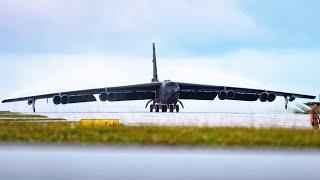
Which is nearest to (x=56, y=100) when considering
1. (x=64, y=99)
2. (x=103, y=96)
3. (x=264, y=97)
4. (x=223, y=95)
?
(x=64, y=99)

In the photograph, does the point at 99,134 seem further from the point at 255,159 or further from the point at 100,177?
the point at 100,177

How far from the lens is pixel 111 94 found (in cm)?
5950

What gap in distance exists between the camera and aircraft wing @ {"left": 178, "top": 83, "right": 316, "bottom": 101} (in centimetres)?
6151

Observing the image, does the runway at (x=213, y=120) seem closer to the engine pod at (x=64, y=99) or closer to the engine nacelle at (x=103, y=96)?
the engine pod at (x=64, y=99)

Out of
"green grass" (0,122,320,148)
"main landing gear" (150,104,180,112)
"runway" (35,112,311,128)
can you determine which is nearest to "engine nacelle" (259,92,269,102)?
"main landing gear" (150,104,180,112)

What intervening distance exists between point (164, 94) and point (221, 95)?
8981 millimetres

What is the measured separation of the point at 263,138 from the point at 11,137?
7.09 m

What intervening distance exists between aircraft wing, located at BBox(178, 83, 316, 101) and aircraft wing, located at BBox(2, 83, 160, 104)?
12.5ft

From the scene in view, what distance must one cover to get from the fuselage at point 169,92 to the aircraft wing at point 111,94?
3512 mm

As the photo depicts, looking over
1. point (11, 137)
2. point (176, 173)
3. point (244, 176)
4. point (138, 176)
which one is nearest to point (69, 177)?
point (138, 176)

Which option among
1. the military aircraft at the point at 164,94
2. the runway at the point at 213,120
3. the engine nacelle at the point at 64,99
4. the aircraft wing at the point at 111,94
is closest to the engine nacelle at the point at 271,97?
the military aircraft at the point at 164,94

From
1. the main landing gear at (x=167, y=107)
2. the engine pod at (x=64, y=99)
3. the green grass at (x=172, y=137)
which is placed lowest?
the main landing gear at (x=167, y=107)

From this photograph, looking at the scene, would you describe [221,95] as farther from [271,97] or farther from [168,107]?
[168,107]

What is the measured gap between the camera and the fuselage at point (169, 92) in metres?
53.4
